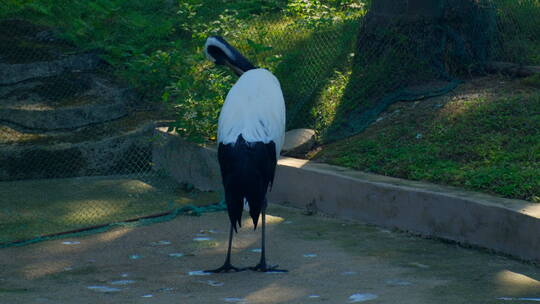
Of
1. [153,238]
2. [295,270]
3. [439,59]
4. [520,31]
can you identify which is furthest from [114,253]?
[520,31]

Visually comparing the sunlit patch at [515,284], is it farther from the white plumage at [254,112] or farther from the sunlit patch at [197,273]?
the sunlit patch at [197,273]

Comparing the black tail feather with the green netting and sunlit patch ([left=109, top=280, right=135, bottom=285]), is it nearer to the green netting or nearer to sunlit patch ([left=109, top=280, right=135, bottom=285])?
sunlit patch ([left=109, top=280, right=135, bottom=285])

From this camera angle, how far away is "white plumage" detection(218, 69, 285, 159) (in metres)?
5.93

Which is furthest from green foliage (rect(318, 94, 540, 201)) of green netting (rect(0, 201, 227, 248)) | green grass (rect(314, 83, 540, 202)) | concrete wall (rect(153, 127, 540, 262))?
green netting (rect(0, 201, 227, 248))

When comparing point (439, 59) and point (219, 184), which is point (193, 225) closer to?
point (219, 184)

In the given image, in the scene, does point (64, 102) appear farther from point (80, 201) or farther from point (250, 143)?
point (250, 143)

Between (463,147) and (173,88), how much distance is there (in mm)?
3899

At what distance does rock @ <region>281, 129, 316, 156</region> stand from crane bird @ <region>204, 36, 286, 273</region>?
213 cm

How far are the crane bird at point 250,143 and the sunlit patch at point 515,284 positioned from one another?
166cm

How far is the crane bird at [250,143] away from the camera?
5.70m

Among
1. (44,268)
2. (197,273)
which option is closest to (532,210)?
(197,273)

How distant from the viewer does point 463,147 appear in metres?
7.72

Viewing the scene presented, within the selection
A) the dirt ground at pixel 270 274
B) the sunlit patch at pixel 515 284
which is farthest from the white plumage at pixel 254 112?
the sunlit patch at pixel 515 284

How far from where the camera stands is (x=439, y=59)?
947 centimetres
